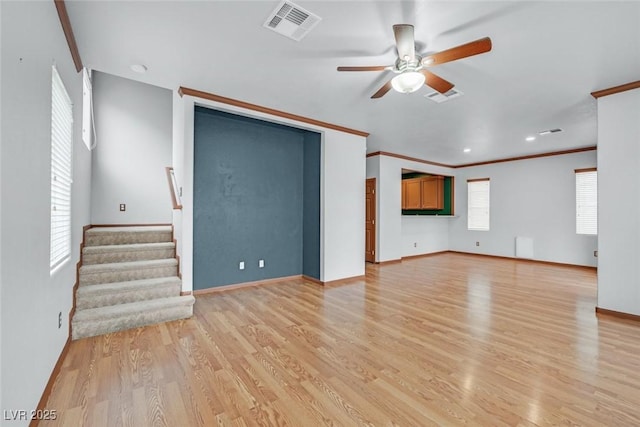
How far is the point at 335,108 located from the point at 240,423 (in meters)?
3.76

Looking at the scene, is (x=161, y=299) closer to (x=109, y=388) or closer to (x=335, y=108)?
(x=109, y=388)

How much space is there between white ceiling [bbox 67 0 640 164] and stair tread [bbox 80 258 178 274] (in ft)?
7.40

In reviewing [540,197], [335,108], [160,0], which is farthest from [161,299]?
[540,197]

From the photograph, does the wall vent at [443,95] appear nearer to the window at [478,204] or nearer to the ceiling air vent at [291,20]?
the ceiling air vent at [291,20]

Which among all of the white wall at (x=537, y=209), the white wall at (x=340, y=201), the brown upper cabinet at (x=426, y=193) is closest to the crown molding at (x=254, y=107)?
the white wall at (x=340, y=201)

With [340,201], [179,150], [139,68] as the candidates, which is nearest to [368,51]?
[139,68]

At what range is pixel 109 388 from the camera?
78.0 inches

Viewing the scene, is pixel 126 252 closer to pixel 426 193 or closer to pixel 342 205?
pixel 342 205

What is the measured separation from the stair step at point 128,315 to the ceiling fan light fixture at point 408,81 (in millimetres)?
3236

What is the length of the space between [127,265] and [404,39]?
392 centimetres

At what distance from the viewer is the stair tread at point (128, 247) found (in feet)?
11.7

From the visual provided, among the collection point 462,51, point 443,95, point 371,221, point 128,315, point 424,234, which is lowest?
point 128,315

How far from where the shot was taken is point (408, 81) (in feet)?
8.04

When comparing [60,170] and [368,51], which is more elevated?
[368,51]
